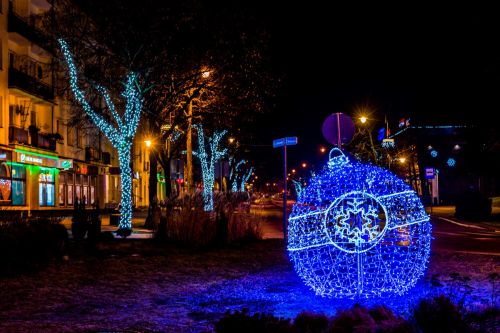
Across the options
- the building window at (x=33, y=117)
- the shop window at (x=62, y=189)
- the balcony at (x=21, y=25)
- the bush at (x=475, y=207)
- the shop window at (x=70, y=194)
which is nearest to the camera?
the bush at (x=475, y=207)

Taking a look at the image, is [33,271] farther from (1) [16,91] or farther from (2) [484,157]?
(2) [484,157]

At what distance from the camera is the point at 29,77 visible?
111ft

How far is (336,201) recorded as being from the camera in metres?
7.58

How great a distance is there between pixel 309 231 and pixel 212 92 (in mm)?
17374

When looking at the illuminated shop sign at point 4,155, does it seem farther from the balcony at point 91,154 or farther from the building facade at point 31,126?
the balcony at point 91,154

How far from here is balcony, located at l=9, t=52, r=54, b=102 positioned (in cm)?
3228

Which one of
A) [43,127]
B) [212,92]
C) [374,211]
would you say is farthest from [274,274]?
[43,127]

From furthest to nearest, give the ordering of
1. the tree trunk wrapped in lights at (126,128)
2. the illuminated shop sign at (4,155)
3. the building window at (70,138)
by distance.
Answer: the building window at (70,138)
the illuminated shop sign at (4,155)
the tree trunk wrapped in lights at (126,128)

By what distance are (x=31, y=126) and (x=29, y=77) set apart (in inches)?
114

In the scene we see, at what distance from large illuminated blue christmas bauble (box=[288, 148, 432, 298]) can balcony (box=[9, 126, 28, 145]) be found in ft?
89.9

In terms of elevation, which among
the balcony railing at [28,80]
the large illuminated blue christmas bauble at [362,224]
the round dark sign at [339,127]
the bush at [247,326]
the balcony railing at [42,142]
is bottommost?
the bush at [247,326]

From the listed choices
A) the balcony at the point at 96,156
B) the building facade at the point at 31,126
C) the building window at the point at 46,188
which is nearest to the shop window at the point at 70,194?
the building facade at the point at 31,126

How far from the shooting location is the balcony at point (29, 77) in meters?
32.3

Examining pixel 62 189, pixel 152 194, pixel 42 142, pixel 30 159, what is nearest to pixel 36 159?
pixel 30 159
